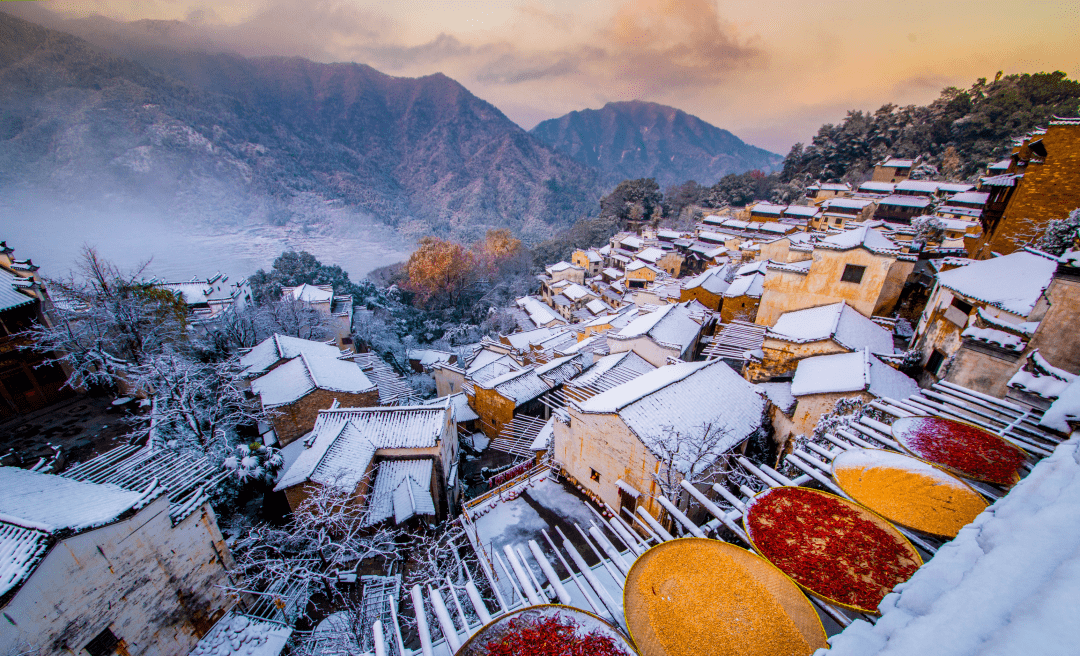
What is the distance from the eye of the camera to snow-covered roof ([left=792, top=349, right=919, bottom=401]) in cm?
1135

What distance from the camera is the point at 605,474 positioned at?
12578 millimetres

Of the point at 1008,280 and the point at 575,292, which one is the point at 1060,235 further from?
the point at 575,292

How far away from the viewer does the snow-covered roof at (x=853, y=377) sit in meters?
11.4

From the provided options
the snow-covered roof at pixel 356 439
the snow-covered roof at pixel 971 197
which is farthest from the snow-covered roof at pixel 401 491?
the snow-covered roof at pixel 971 197

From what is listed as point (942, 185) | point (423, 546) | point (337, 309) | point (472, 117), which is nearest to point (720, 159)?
point (472, 117)

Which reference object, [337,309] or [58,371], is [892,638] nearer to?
[58,371]

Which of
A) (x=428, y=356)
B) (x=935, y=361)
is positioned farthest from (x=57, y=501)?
(x=428, y=356)

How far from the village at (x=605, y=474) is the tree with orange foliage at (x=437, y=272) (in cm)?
2388

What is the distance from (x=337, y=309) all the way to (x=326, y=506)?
26166 millimetres

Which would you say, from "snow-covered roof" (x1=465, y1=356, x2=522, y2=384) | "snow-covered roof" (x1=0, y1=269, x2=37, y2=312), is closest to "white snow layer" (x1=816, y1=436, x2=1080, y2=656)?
"snow-covered roof" (x1=465, y1=356, x2=522, y2=384)

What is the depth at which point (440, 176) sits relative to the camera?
110 metres

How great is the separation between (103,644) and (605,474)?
1254cm

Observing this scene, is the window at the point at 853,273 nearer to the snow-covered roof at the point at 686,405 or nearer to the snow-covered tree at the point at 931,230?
the snow-covered roof at the point at 686,405

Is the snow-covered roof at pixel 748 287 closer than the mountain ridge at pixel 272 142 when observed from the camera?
Yes
